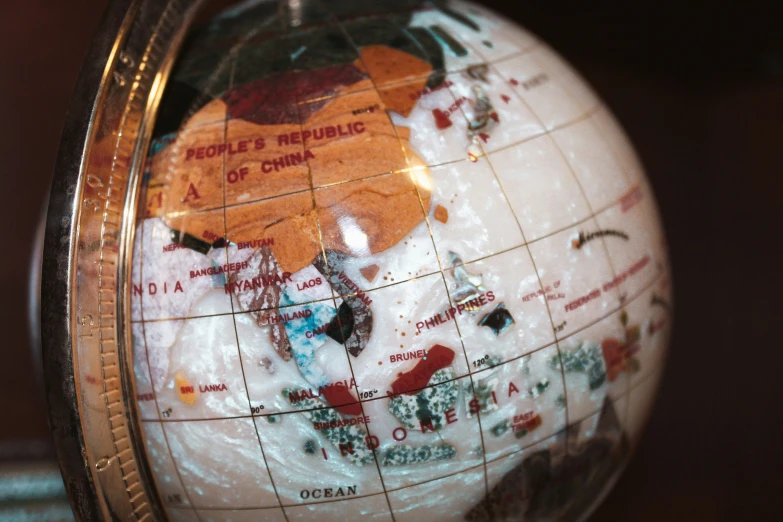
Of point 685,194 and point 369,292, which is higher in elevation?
point 369,292

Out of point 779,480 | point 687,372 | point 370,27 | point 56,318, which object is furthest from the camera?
point 687,372

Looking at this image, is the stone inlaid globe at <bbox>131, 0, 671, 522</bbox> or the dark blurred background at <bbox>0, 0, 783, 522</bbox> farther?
the dark blurred background at <bbox>0, 0, 783, 522</bbox>

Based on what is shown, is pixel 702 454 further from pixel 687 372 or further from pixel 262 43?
pixel 262 43

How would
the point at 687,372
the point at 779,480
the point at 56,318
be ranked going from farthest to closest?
the point at 687,372 → the point at 779,480 → the point at 56,318

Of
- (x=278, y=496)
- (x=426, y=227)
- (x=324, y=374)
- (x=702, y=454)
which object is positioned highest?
(x=426, y=227)

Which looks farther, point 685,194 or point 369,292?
point 685,194

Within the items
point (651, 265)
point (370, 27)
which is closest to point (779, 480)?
point (651, 265)
